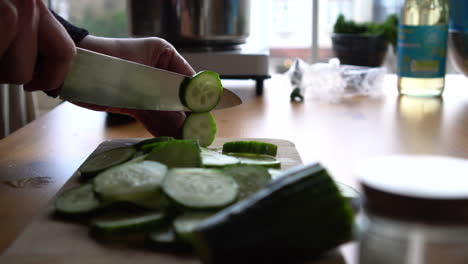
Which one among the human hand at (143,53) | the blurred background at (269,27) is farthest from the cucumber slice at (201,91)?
the blurred background at (269,27)

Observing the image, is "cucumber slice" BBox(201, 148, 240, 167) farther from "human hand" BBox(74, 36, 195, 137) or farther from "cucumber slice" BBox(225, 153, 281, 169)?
"human hand" BBox(74, 36, 195, 137)

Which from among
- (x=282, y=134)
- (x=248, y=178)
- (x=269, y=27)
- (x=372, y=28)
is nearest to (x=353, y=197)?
(x=248, y=178)

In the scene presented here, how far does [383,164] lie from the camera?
0.66m

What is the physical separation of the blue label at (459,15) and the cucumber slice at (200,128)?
1123 mm

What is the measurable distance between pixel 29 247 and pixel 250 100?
4.41ft

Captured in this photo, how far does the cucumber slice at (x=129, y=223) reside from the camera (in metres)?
0.80

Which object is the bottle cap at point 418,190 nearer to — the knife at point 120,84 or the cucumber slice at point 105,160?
the cucumber slice at point 105,160

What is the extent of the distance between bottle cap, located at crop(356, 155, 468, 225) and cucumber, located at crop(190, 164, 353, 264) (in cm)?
8

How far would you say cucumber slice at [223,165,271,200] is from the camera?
2.96 feet

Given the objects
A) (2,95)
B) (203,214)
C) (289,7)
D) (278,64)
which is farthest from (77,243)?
(278,64)

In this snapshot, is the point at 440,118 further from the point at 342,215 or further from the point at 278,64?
the point at 278,64

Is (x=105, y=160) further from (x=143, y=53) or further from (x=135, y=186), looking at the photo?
(x=143, y=53)

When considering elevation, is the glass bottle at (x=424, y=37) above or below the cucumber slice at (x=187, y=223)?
above

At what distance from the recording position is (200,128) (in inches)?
52.8
